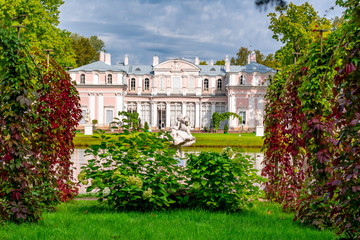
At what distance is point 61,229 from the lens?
13.0ft

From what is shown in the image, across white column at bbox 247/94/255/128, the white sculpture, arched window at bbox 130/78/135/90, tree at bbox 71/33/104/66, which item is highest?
tree at bbox 71/33/104/66

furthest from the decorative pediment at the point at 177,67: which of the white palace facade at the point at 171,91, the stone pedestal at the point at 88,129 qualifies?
the stone pedestal at the point at 88,129

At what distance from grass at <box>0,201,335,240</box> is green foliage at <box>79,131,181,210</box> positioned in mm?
211

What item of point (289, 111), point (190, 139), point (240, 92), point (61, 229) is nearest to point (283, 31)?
point (240, 92)

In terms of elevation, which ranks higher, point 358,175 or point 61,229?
point 358,175

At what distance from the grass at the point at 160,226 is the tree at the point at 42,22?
721 inches

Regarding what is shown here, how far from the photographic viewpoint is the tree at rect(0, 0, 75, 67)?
2081 cm

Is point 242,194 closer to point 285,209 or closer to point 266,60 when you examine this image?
point 285,209

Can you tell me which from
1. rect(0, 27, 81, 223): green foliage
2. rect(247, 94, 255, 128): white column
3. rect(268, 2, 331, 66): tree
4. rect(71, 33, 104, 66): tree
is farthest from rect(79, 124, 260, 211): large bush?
rect(71, 33, 104, 66): tree

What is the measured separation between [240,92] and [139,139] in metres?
37.3

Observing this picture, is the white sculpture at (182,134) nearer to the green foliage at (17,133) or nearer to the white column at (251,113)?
the green foliage at (17,133)

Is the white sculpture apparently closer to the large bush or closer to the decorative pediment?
the large bush

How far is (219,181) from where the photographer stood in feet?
16.0

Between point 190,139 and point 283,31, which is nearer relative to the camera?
point 190,139
